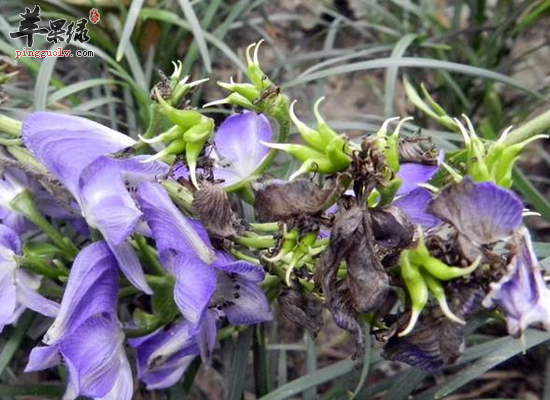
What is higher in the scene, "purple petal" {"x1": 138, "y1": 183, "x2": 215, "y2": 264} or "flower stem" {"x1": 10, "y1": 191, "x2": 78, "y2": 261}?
"purple petal" {"x1": 138, "y1": 183, "x2": 215, "y2": 264}

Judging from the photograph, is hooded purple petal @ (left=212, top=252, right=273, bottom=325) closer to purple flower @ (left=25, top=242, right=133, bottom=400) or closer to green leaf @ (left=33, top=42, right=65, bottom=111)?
purple flower @ (left=25, top=242, right=133, bottom=400)

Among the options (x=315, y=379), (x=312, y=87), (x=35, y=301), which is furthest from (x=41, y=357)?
(x=312, y=87)

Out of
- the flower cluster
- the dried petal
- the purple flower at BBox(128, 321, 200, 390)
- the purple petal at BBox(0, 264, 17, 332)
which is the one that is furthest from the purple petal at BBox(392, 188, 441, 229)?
the purple petal at BBox(0, 264, 17, 332)

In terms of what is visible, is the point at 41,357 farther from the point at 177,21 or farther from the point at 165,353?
the point at 177,21

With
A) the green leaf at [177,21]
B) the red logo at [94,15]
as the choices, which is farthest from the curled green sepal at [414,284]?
the red logo at [94,15]

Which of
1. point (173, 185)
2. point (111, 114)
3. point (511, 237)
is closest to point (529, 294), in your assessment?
point (511, 237)

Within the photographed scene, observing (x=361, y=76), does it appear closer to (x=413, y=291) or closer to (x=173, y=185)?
(x=173, y=185)
